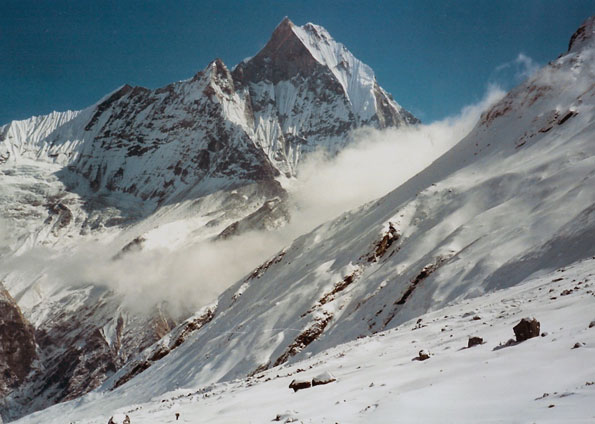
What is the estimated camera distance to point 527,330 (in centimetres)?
1119

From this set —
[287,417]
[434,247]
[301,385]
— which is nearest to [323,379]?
[301,385]

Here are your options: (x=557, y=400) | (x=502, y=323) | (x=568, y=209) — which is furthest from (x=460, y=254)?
(x=557, y=400)

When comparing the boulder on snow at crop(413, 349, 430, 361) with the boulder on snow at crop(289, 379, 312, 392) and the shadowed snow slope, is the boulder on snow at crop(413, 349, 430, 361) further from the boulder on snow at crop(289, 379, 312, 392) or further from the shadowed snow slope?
the boulder on snow at crop(289, 379, 312, 392)

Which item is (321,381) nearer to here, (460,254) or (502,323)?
(502,323)

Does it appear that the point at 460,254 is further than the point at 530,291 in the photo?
Yes

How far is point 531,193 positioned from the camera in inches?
1551

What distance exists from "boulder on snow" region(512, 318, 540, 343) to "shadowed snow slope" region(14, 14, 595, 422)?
2.72 ft

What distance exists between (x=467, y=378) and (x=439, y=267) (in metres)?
25.5

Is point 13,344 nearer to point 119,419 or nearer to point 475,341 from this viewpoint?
point 119,419

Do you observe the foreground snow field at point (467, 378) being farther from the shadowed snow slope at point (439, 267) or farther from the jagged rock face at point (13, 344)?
the jagged rock face at point (13, 344)

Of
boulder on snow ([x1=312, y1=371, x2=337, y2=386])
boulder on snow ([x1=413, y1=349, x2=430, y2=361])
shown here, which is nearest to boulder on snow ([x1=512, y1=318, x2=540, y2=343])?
boulder on snow ([x1=413, y1=349, x2=430, y2=361])

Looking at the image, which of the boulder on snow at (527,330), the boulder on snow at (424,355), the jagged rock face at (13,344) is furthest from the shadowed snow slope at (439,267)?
the jagged rock face at (13,344)

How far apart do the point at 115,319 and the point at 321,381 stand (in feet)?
518

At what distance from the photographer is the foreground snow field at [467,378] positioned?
677cm
